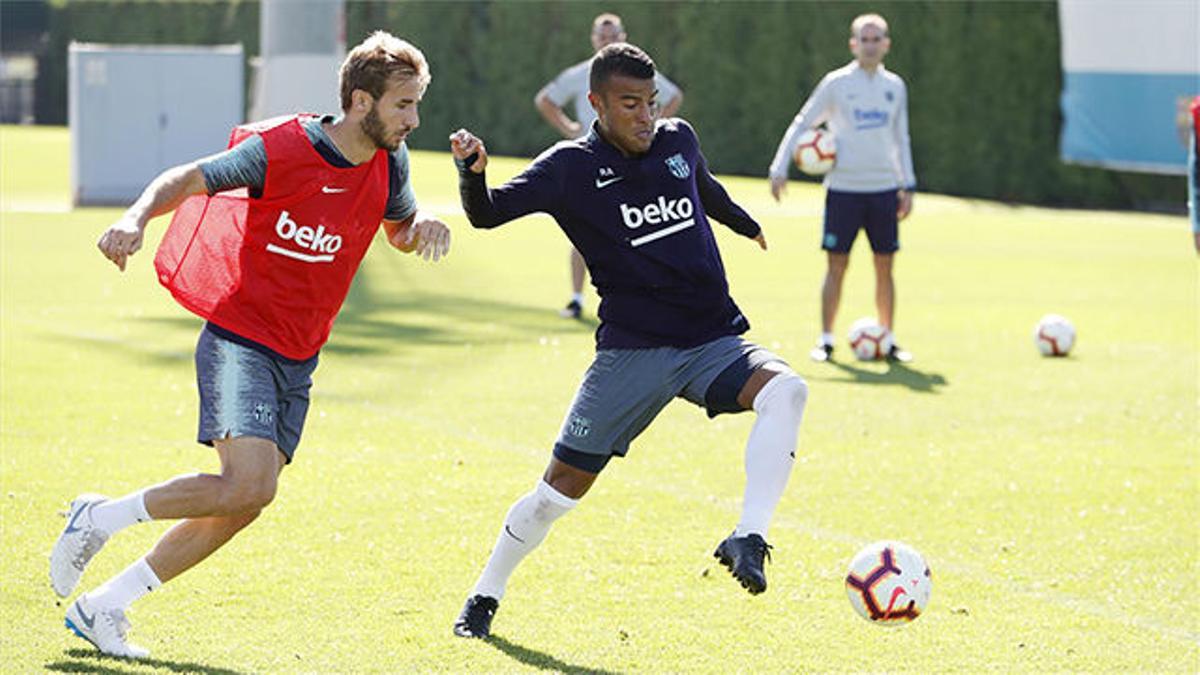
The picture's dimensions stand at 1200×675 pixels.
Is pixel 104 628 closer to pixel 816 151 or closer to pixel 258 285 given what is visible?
pixel 258 285

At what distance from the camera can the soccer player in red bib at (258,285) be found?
6195 millimetres

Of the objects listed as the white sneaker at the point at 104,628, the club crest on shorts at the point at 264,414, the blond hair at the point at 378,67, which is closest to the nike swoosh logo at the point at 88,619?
the white sneaker at the point at 104,628

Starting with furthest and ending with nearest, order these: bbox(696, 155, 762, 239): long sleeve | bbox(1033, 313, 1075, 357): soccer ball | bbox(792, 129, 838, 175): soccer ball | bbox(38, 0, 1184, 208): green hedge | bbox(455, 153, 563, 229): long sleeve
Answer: bbox(38, 0, 1184, 208): green hedge < bbox(1033, 313, 1075, 357): soccer ball < bbox(792, 129, 838, 175): soccer ball < bbox(696, 155, 762, 239): long sleeve < bbox(455, 153, 563, 229): long sleeve

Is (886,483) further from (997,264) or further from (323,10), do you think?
(323,10)

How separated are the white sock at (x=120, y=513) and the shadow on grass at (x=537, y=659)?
1.25 metres

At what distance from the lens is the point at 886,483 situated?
9.75m

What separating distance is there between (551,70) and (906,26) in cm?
809

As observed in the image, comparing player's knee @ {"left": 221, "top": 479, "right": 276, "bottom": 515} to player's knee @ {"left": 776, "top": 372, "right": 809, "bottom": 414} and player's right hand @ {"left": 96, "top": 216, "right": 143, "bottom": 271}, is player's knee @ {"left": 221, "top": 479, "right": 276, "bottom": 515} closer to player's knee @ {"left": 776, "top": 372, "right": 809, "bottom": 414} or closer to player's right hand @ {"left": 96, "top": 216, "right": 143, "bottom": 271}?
player's right hand @ {"left": 96, "top": 216, "right": 143, "bottom": 271}

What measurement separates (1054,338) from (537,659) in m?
8.86

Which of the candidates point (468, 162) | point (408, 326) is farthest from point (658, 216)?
point (408, 326)

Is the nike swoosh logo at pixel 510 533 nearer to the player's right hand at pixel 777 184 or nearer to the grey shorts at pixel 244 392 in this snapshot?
the grey shorts at pixel 244 392

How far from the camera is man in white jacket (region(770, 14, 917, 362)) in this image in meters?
14.0

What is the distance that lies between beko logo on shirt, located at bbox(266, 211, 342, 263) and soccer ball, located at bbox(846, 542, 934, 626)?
6.70 feet

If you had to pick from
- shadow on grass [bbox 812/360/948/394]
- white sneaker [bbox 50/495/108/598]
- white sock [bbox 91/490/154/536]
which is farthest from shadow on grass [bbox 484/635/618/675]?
shadow on grass [bbox 812/360/948/394]
